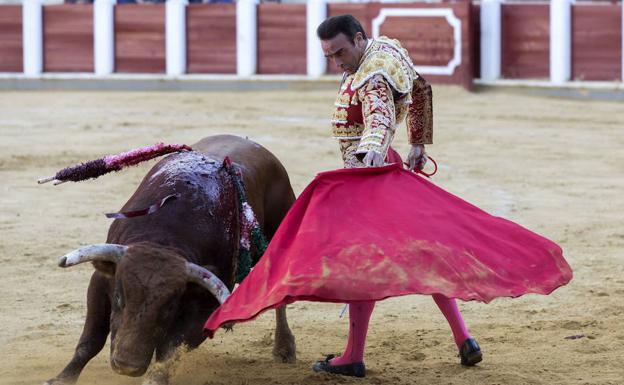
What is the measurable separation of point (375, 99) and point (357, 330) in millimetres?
677

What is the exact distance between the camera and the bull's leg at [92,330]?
3463mm

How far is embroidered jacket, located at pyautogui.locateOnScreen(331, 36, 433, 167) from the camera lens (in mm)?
3477

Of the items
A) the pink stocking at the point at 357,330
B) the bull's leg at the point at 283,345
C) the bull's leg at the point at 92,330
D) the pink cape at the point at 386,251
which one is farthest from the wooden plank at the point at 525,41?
the bull's leg at the point at 92,330

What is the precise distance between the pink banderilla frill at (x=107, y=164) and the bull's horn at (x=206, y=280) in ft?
2.15

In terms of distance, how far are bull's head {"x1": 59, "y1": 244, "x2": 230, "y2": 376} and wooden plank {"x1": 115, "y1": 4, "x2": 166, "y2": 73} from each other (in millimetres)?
9741

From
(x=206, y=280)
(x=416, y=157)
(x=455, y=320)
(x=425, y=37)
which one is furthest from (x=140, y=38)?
(x=206, y=280)

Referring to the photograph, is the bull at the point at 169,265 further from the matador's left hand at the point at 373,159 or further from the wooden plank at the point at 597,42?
the wooden plank at the point at 597,42

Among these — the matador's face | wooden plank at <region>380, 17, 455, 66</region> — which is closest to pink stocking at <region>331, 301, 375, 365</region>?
the matador's face

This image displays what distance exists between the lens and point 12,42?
13.2 metres

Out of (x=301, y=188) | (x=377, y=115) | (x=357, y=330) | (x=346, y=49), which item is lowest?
(x=357, y=330)

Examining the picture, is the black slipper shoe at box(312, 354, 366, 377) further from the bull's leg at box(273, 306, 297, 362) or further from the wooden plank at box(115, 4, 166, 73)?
the wooden plank at box(115, 4, 166, 73)

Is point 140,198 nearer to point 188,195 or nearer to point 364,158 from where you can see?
point 188,195

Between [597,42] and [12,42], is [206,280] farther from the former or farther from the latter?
[12,42]

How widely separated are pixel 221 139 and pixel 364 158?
87 cm
